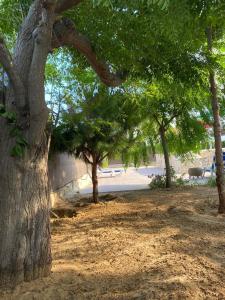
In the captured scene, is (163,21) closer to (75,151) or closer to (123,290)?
(123,290)

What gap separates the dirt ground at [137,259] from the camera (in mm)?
3955

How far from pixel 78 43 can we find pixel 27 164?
2.13 metres

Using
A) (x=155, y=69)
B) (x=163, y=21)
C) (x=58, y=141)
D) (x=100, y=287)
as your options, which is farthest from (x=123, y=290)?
(x=58, y=141)

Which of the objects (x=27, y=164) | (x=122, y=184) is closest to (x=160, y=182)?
(x=122, y=184)

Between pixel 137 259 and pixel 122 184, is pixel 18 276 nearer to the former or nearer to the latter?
pixel 137 259

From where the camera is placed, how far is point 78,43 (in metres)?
5.61

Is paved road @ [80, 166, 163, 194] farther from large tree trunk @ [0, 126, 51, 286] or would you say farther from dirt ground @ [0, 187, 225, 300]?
large tree trunk @ [0, 126, 51, 286]

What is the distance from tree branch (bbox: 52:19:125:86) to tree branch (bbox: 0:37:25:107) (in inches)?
44.5

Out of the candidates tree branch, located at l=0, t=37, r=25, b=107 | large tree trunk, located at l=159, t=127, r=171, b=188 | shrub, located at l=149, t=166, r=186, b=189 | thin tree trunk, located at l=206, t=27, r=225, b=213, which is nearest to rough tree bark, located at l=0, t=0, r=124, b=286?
tree branch, located at l=0, t=37, r=25, b=107

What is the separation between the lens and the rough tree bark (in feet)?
13.4

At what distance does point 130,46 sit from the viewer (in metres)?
6.15

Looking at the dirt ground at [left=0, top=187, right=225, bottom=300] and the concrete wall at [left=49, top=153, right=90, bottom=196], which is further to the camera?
the concrete wall at [left=49, top=153, right=90, bottom=196]

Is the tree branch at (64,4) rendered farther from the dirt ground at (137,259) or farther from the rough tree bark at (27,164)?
the dirt ground at (137,259)

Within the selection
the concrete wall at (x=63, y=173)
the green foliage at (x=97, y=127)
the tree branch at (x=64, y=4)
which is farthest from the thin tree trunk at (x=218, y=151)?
the concrete wall at (x=63, y=173)
